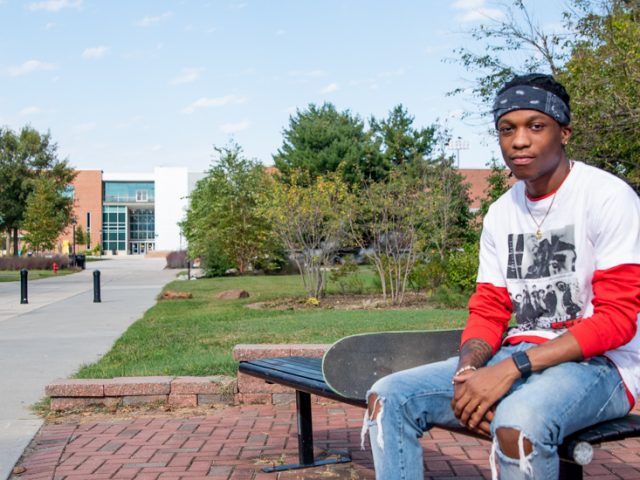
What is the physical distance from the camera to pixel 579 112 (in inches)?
460

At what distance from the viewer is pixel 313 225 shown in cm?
1639

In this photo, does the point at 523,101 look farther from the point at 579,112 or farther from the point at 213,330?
the point at 579,112

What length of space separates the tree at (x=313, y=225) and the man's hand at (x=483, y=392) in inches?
534

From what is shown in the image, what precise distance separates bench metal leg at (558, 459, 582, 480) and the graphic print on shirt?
457 mm

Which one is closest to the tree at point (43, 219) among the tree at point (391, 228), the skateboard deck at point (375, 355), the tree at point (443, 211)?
the tree at point (443, 211)

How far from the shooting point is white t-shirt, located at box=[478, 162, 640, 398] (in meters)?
2.53

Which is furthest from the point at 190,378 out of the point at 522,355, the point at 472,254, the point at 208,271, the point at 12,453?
the point at 208,271

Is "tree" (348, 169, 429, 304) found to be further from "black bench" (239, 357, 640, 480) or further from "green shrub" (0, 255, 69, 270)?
"green shrub" (0, 255, 69, 270)

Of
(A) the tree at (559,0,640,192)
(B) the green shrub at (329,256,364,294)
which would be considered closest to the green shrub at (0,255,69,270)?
(B) the green shrub at (329,256,364,294)

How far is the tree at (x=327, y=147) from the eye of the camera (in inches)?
1955

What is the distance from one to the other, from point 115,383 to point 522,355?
12.3 feet

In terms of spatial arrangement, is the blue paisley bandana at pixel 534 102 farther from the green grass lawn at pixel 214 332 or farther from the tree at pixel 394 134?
the tree at pixel 394 134

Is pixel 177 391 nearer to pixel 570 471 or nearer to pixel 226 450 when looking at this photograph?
pixel 226 450

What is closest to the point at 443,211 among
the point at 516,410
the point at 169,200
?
the point at 516,410
